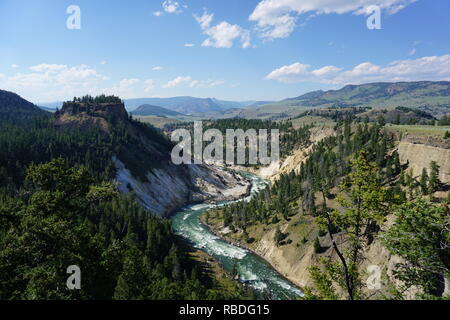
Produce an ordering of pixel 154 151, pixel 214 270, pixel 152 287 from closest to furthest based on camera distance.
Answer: pixel 152 287, pixel 214 270, pixel 154 151

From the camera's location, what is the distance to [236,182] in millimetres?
157625

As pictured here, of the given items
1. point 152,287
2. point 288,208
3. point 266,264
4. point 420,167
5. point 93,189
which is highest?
point 93,189

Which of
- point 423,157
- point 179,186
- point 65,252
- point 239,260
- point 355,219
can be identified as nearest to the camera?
point 355,219

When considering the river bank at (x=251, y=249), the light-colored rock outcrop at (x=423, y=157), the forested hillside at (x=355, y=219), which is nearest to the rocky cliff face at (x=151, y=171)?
the river bank at (x=251, y=249)

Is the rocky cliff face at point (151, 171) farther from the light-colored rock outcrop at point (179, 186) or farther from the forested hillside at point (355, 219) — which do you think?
the forested hillside at point (355, 219)

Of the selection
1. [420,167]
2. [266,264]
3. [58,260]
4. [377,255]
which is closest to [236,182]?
[266,264]

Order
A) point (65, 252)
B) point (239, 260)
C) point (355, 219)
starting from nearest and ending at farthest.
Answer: point (355, 219)
point (65, 252)
point (239, 260)

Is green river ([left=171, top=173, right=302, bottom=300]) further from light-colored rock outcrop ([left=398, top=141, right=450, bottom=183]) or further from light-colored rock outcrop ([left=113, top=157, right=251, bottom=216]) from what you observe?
light-colored rock outcrop ([left=398, top=141, right=450, bottom=183])

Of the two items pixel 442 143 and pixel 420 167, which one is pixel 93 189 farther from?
pixel 442 143

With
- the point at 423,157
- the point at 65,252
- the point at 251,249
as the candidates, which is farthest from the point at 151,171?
the point at 65,252

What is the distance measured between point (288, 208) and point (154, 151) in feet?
283

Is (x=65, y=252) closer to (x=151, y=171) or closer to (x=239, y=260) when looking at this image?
(x=239, y=260)

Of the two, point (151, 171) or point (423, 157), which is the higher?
point (423, 157)
